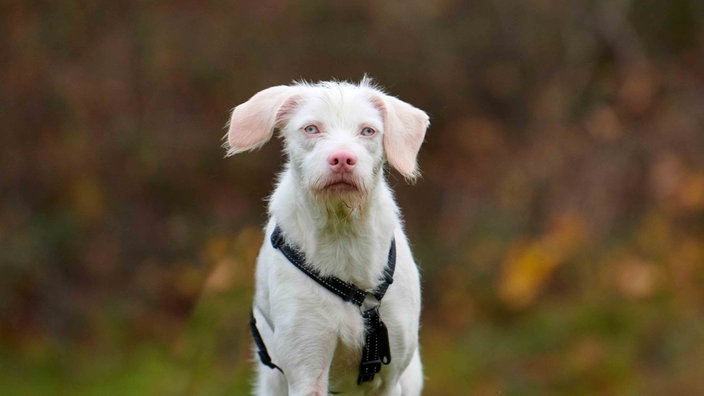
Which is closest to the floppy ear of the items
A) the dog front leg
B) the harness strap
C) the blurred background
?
the dog front leg

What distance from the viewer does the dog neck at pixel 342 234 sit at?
6062 millimetres

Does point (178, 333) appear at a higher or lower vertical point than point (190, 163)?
lower

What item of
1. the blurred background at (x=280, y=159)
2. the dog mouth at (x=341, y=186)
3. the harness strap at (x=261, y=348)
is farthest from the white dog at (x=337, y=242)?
the blurred background at (x=280, y=159)

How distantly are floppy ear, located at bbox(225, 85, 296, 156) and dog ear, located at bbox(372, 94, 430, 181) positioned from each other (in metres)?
0.48

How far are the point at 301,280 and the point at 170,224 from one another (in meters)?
8.80

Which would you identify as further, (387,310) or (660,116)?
(660,116)

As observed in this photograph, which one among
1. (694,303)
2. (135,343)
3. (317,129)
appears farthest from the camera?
(135,343)

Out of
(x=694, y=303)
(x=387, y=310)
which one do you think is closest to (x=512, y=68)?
(x=694, y=303)

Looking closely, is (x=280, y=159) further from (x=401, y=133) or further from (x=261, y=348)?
(x=401, y=133)

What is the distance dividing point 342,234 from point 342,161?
0.65 metres

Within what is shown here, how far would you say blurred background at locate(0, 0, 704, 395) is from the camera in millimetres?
13844

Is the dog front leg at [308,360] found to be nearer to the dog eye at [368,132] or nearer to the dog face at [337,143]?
the dog face at [337,143]

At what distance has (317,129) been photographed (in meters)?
5.79

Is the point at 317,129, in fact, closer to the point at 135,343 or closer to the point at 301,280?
the point at 301,280
